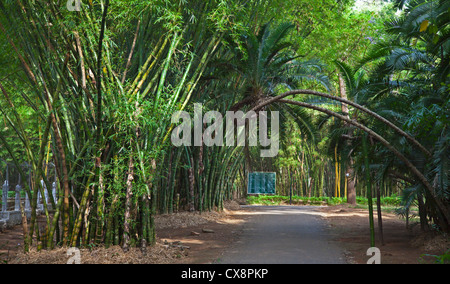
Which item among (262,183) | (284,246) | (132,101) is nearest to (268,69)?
(284,246)

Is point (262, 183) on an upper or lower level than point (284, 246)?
upper

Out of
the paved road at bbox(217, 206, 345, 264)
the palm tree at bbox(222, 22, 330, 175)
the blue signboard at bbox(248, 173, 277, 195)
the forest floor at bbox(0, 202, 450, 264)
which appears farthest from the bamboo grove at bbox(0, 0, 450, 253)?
the blue signboard at bbox(248, 173, 277, 195)

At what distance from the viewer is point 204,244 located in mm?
7109

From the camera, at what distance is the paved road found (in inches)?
216

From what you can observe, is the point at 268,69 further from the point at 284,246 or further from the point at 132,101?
the point at 132,101

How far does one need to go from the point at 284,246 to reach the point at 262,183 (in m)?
9.90

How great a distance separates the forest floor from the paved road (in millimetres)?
190

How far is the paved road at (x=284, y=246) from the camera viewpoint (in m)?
5.48

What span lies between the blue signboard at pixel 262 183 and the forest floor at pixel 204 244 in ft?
17.5

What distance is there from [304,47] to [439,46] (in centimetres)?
588

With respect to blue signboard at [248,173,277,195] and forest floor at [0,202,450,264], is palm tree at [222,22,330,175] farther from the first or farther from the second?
blue signboard at [248,173,277,195]

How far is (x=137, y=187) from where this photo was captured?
532cm

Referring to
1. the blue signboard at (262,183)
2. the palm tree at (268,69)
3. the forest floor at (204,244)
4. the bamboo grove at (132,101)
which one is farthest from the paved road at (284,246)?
the blue signboard at (262,183)
